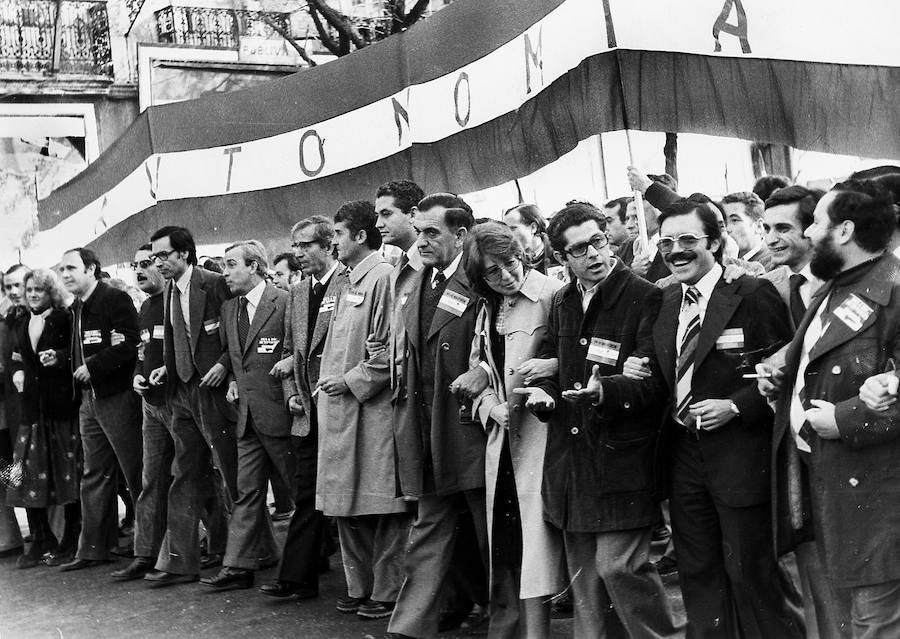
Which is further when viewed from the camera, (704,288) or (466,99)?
(466,99)

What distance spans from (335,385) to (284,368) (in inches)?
32.5

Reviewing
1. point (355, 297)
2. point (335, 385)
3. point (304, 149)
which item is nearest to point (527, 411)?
point (335, 385)

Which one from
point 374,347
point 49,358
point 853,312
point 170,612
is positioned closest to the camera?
point 853,312

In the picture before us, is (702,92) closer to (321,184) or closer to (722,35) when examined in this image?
(722,35)

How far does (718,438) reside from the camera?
15.0ft

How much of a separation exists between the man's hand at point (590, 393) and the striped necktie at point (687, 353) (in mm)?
302

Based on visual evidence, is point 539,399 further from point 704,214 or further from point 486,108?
point 486,108

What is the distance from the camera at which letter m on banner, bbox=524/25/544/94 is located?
21.8 ft

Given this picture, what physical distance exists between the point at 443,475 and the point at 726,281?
1.67 metres

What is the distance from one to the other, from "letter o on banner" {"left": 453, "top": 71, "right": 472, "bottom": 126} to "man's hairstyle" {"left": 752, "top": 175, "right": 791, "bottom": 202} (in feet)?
6.31

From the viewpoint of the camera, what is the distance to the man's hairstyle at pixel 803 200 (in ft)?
15.7

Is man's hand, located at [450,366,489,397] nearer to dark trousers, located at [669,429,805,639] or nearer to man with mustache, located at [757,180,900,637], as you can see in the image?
dark trousers, located at [669,429,805,639]

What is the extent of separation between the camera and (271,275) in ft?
30.8

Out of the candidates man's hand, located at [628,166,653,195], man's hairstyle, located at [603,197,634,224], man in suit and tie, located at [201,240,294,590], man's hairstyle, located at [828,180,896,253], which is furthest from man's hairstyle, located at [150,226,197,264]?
man's hairstyle, located at [828,180,896,253]
